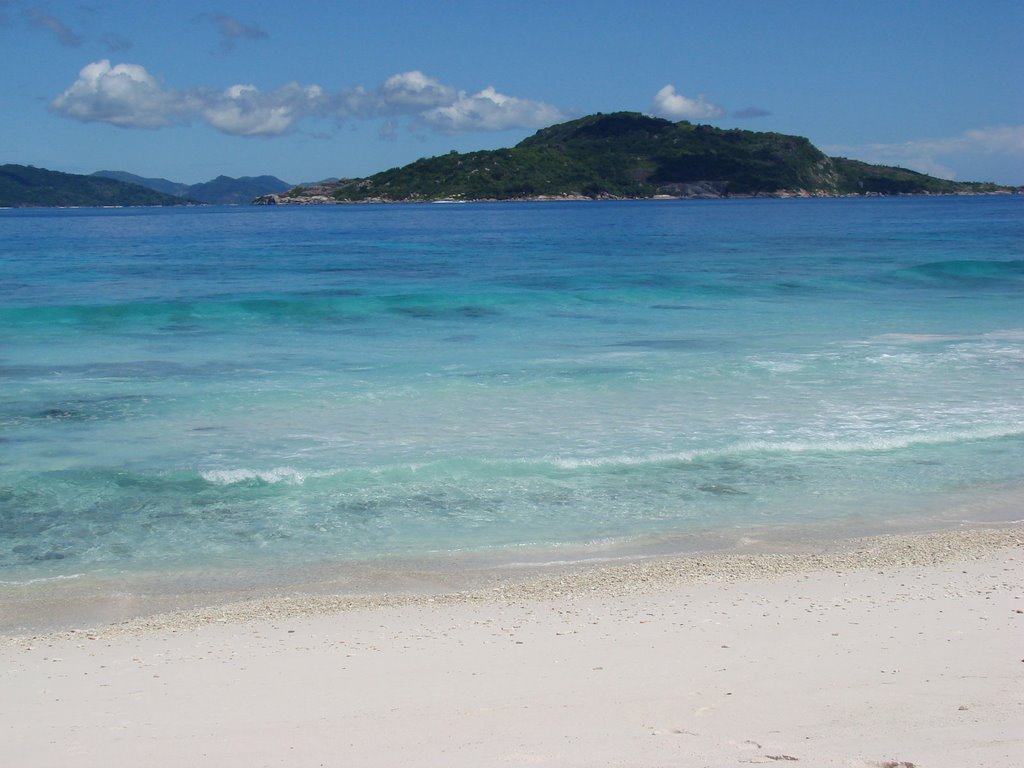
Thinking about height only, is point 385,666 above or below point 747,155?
below

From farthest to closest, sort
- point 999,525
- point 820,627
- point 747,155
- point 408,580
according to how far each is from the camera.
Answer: point 747,155, point 999,525, point 408,580, point 820,627

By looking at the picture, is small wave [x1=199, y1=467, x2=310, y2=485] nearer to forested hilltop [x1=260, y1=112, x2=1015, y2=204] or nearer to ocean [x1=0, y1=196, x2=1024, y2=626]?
ocean [x1=0, y1=196, x2=1024, y2=626]

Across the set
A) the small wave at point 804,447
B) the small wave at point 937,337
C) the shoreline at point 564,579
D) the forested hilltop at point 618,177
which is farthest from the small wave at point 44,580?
the forested hilltop at point 618,177

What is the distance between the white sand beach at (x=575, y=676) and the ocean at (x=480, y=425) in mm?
1132

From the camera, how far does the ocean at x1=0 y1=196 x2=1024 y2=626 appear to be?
8.73 meters

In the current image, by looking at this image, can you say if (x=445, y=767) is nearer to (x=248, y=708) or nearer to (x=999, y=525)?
(x=248, y=708)

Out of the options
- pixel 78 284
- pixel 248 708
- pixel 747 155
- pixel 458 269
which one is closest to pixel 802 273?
pixel 458 269

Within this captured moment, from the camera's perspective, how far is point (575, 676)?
574cm

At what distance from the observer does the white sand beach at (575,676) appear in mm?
4895

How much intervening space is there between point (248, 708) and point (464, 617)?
183cm

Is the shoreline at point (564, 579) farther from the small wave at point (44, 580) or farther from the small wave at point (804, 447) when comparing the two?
the small wave at point (804, 447)

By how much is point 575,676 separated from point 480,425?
6.89 meters

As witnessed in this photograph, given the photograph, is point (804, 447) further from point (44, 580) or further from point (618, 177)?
point (618, 177)

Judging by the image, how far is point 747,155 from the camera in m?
191
